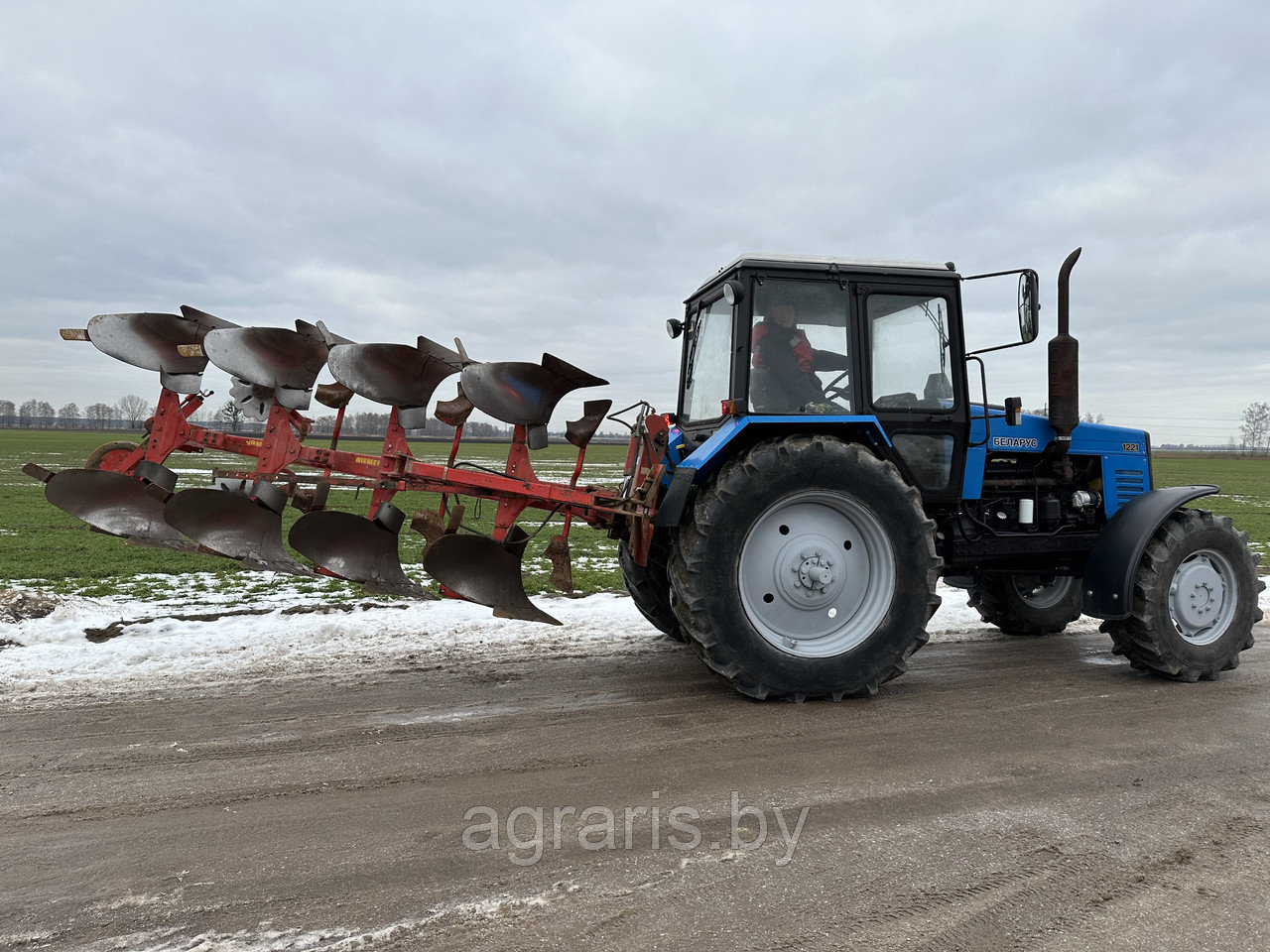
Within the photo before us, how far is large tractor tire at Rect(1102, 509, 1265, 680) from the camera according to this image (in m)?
4.53

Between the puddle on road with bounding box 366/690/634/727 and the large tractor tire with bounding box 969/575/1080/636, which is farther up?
the large tractor tire with bounding box 969/575/1080/636

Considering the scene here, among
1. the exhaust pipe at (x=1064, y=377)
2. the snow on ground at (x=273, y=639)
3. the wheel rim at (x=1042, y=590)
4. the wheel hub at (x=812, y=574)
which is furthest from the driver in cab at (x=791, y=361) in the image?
the wheel rim at (x=1042, y=590)

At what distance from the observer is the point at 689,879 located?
7.74ft

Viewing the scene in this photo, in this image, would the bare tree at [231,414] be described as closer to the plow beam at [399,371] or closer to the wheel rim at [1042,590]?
the plow beam at [399,371]

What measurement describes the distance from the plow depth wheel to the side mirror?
177 inches

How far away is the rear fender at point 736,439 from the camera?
4.10 metres

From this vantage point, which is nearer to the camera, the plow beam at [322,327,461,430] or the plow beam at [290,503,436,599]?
the plow beam at [322,327,461,430]

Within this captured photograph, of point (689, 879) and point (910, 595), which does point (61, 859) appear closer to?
point (689, 879)

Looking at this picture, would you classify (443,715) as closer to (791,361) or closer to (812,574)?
(812,574)

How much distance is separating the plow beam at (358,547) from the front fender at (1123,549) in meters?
3.83

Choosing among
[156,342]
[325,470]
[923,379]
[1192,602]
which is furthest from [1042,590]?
[156,342]

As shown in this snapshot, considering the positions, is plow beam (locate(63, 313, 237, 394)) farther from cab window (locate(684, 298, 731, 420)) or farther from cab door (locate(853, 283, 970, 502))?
cab door (locate(853, 283, 970, 502))

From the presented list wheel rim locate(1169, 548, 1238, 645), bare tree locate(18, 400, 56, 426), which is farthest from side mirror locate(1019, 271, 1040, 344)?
bare tree locate(18, 400, 56, 426)

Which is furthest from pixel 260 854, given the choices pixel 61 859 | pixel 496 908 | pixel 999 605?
pixel 999 605
